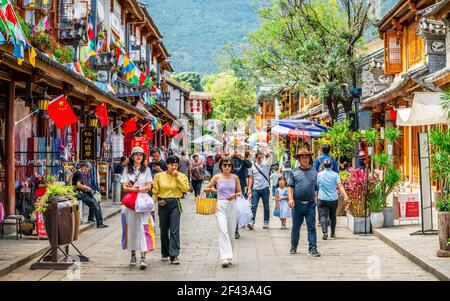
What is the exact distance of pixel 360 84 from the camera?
A: 32.5m

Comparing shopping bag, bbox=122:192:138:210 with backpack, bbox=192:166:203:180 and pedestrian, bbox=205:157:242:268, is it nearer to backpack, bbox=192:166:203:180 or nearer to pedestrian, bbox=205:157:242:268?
pedestrian, bbox=205:157:242:268

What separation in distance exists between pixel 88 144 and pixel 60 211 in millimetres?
11915

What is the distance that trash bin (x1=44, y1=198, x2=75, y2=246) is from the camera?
1059 cm

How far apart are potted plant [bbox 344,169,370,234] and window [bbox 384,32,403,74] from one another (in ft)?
45.0

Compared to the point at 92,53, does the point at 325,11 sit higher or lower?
higher

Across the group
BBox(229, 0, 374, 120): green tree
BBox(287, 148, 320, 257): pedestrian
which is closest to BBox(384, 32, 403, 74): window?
BBox(229, 0, 374, 120): green tree

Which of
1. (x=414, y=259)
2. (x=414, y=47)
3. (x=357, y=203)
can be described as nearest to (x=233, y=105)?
(x=414, y=47)

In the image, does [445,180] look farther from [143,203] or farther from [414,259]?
[143,203]

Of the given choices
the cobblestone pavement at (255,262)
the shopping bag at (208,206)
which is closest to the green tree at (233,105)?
the cobblestone pavement at (255,262)

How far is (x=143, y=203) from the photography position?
35.6 feet

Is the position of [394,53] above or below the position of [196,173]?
above

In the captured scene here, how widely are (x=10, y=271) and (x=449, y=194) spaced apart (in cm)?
682
